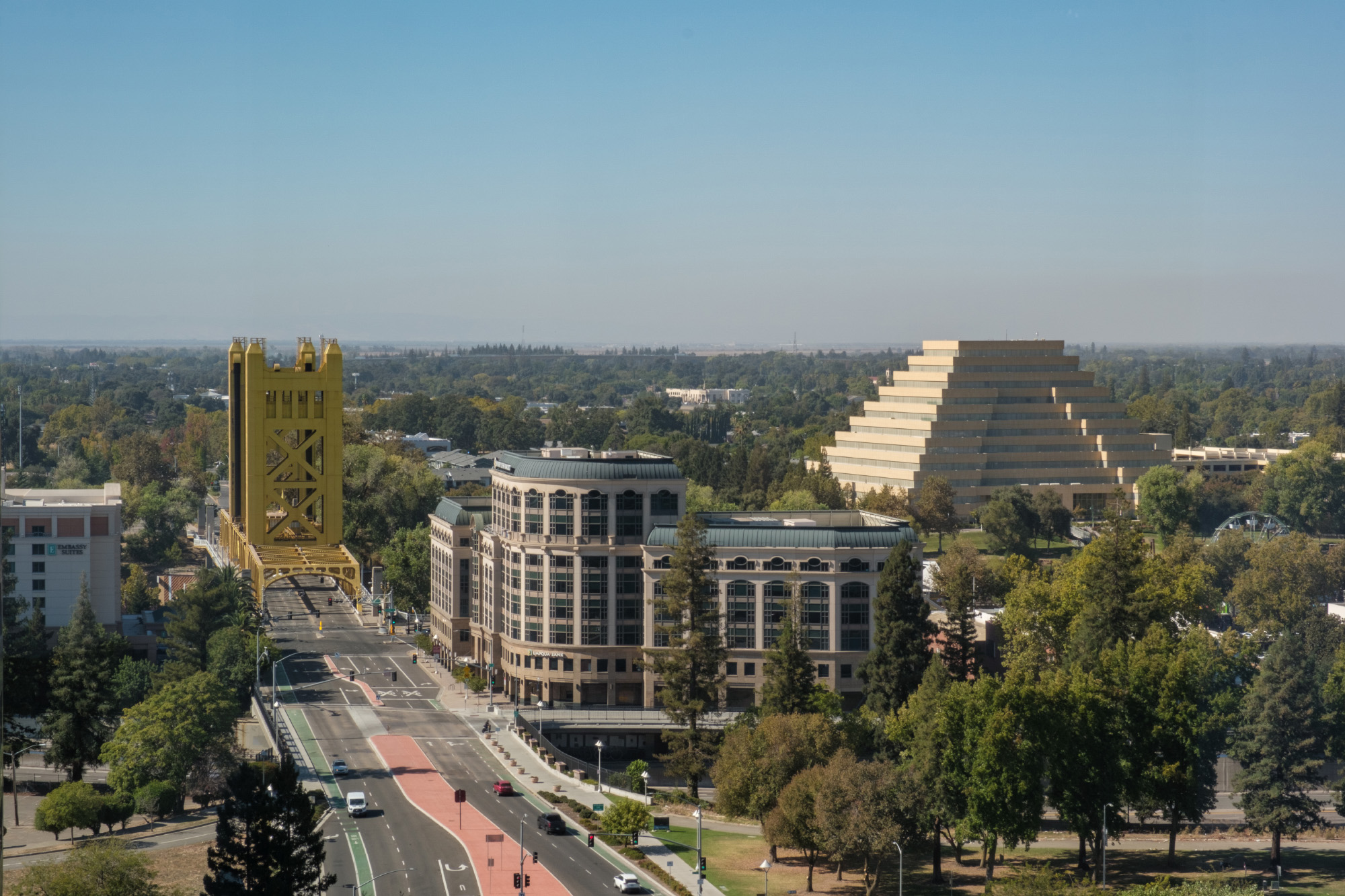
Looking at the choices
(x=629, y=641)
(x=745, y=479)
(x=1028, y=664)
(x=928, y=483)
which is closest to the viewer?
(x=1028, y=664)

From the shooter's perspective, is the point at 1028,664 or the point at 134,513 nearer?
the point at 1028,664

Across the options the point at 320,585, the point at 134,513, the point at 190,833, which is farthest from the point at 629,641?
the point at 134,513

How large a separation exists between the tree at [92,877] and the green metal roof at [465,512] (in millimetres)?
50990

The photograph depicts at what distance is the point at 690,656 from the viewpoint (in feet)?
266

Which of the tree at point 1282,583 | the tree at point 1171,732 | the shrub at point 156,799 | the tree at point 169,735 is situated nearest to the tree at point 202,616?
the tree at point 169,735

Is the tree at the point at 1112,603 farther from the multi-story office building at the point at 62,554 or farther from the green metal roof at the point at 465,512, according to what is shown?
the multi-story office building at the point at 62,554

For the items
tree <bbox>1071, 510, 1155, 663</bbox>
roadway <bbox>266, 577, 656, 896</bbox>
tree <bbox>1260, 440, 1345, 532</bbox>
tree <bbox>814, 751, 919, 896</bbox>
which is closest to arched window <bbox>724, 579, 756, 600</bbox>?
roadway <bbox>266, 577, 656, 896</bbox>

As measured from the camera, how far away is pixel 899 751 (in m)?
72.7

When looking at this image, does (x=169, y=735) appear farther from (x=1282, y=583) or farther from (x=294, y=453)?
(x=1282, y=583)

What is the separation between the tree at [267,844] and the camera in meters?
50.5

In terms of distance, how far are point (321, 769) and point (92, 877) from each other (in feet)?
78.4

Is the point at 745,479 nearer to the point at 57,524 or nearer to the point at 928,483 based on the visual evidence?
the point at 928,483

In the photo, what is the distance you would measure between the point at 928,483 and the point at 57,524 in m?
89.0

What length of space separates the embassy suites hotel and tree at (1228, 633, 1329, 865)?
82.9 ft
